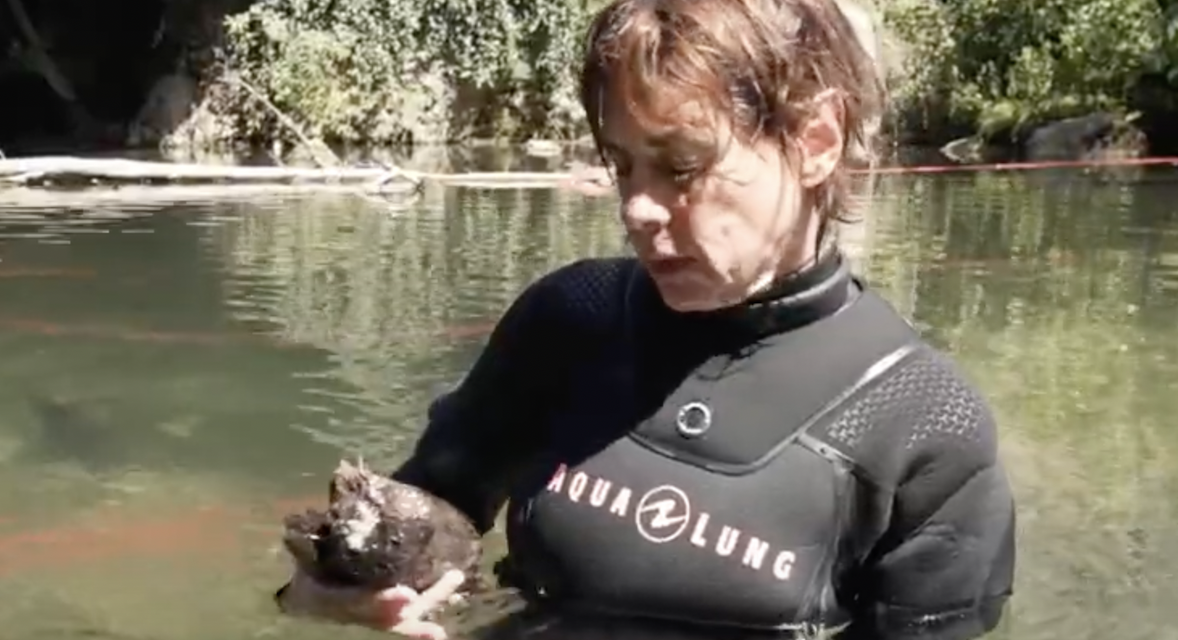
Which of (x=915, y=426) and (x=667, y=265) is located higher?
(x=667, y=265)

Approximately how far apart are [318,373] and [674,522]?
4589 millimetres

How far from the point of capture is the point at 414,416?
5.94 meters

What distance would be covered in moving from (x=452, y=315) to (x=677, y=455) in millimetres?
5830

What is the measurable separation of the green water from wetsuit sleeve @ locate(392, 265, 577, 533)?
297 mm

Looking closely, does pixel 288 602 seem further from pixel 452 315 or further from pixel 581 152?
pixel 581 152

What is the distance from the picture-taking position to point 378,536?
2.44 m

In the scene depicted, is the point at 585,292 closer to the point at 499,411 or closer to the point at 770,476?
the point at 499,411

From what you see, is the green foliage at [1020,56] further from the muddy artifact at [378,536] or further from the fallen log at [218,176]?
the muddy artifact at [378,536]

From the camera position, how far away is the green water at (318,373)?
14.1ft

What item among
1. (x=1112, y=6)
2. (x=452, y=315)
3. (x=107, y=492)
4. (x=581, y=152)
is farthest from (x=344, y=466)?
(x=1112, y=6)

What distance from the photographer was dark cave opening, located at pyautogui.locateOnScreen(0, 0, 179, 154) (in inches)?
948

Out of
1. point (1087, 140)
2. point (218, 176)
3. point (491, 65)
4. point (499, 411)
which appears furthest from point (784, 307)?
point (491, 65)

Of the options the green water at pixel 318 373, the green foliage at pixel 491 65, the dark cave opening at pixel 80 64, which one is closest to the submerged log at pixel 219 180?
the green water at pixel 318 373

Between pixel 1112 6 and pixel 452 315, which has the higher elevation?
pixel 1112 6
